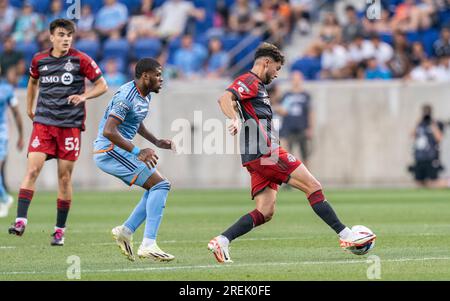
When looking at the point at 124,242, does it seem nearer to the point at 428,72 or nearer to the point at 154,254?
the point at 154,254

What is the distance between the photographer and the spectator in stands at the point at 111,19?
29.3m

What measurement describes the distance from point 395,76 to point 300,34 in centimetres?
303

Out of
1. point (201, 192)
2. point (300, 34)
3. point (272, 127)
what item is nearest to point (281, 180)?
point (272, 127)

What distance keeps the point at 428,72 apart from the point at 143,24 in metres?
7.44

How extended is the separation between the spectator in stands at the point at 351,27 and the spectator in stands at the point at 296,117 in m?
1.76

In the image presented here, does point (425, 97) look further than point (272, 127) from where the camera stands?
Yes

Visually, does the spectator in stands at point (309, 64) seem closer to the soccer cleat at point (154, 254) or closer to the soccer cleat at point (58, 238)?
the soccer cleat at point (58, 238)

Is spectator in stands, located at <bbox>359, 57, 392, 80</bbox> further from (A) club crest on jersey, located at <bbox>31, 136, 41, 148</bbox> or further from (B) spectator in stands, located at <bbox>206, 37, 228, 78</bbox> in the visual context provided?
(A) club crest on jersey, located at <bbox>31, 136, 41, 148</bbox>

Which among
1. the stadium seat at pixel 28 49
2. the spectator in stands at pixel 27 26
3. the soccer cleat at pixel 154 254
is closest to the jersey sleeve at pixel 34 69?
the soccer cleat at pixel 154 254

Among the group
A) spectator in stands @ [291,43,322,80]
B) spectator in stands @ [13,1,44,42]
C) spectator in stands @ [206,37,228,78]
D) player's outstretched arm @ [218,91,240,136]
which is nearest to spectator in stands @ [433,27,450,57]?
spectator in stands @ [291,43,322,80]

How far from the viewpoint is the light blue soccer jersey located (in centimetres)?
1084

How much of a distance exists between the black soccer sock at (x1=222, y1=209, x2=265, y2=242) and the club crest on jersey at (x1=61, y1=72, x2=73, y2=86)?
3177 millimetres
